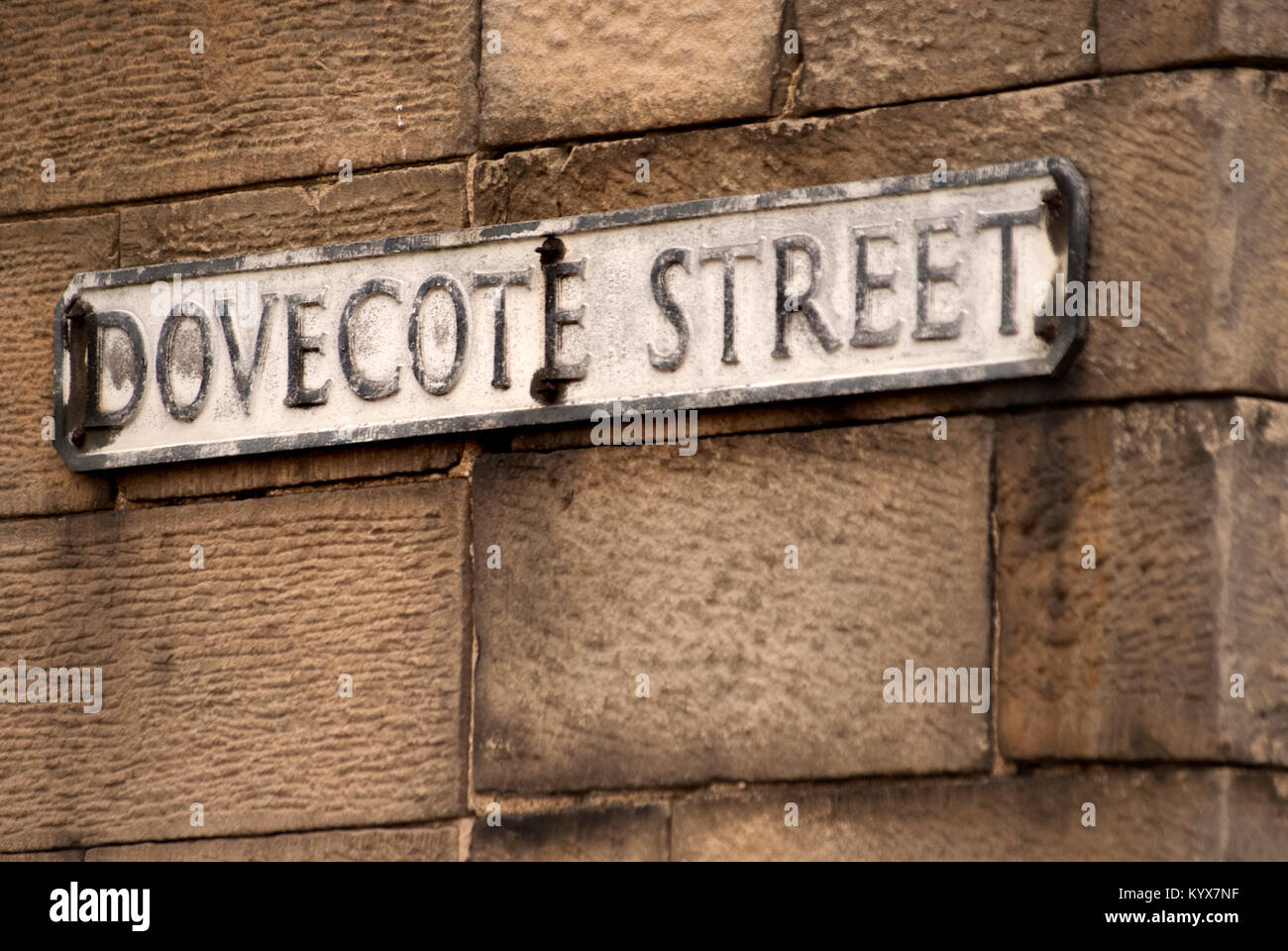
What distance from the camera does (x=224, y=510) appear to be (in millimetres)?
3840

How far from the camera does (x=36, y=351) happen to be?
159 inches

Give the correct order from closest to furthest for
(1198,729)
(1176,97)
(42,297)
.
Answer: (1198,729) → (1176,97) → (42,297)

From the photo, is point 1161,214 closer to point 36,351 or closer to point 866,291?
point 866,291

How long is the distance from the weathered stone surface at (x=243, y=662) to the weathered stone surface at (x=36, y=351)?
0.06 m

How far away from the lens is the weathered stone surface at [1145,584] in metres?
3.10

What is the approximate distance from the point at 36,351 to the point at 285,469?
0.60 m

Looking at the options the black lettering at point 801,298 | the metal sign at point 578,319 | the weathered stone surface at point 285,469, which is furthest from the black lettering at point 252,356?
the black lettering at point 801,298

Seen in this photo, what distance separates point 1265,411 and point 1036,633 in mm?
473

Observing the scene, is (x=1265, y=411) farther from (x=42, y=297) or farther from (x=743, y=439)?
(x=42, y=297)

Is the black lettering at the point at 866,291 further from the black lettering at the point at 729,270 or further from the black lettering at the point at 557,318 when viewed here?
the black lettering at the point at 557,318

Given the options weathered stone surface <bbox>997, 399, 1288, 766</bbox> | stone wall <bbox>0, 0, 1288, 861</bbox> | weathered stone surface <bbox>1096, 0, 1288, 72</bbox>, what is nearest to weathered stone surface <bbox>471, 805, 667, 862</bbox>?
stone wall <bbox>0, 0, 1288, 861</bbox>

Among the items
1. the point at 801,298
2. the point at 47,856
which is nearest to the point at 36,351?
the point at 47,856

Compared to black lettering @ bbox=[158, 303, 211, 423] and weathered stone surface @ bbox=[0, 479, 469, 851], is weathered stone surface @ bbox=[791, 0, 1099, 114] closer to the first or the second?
weathered stone surface @ bbox=[0, 479, 469, 851]

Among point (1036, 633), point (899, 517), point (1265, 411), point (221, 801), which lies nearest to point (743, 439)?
point (899, 517)
